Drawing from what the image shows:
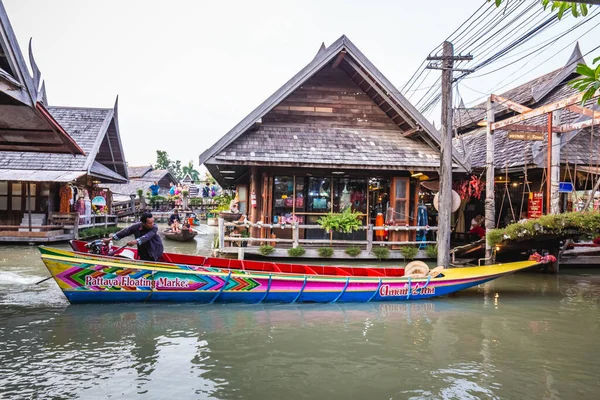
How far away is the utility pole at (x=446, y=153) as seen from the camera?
1099 cm

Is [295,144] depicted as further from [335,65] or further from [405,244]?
[405,244]

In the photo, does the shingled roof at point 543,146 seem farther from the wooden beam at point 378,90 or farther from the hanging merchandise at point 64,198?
the hanging merchandise at point 64,198

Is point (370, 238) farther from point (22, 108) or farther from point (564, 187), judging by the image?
point (22, 108)

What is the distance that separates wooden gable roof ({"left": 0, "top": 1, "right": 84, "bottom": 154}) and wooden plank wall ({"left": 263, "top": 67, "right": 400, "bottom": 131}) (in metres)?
7.23

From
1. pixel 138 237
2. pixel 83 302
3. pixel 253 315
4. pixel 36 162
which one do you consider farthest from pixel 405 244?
pixel 36 162

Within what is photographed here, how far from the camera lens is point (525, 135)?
12023mm

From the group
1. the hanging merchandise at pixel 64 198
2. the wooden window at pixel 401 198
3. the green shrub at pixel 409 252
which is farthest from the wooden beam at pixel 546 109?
the hanging merchandise at pixel 64 198

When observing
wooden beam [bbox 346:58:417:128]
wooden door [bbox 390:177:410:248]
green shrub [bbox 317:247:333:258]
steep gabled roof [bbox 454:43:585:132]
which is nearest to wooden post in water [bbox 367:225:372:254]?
green shrub [bbox 317:247:333:258]

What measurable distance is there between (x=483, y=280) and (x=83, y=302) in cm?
795

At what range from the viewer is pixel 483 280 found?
9.06 metres

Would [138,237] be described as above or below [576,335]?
above

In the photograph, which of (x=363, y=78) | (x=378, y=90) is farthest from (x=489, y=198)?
(x=363, y=78)

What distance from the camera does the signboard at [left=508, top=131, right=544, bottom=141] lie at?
11.9 meters

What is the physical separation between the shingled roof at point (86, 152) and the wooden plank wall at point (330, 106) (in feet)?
30.0
